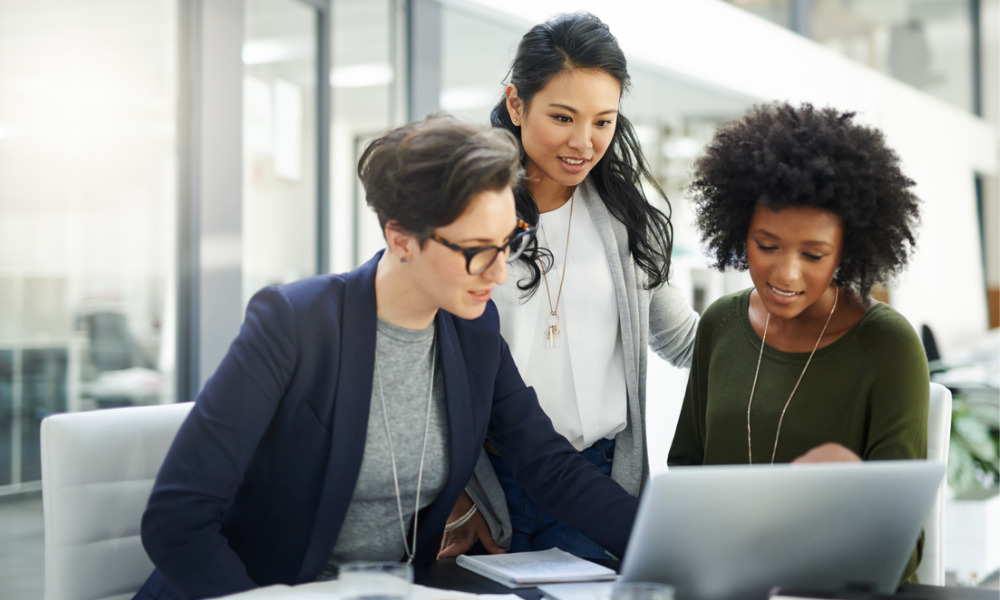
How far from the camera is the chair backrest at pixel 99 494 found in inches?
58.6

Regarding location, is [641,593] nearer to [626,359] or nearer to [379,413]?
[379,413]

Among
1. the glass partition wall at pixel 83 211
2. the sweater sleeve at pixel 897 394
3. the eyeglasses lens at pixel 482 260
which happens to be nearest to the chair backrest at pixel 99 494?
the eyeglasses lens at pixel 482 260

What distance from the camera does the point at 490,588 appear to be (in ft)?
4.30

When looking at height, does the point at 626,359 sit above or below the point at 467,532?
above

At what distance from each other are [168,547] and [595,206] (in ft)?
3.53

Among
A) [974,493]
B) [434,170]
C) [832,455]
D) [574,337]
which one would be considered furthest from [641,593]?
[974,493]

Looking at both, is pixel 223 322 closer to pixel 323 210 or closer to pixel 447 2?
pixel 323 210

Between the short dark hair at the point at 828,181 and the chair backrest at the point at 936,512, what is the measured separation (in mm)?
257

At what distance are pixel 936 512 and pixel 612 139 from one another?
920mm

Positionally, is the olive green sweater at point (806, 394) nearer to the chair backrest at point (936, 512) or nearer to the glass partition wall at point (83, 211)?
the chair backrest at point (936, 512)

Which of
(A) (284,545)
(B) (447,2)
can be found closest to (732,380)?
(A) (284,545)

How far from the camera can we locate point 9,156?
2857 millimetres

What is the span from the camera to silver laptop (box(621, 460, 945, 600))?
0.97 metres

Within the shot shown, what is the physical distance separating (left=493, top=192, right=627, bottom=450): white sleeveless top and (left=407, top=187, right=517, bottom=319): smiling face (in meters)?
0.44
